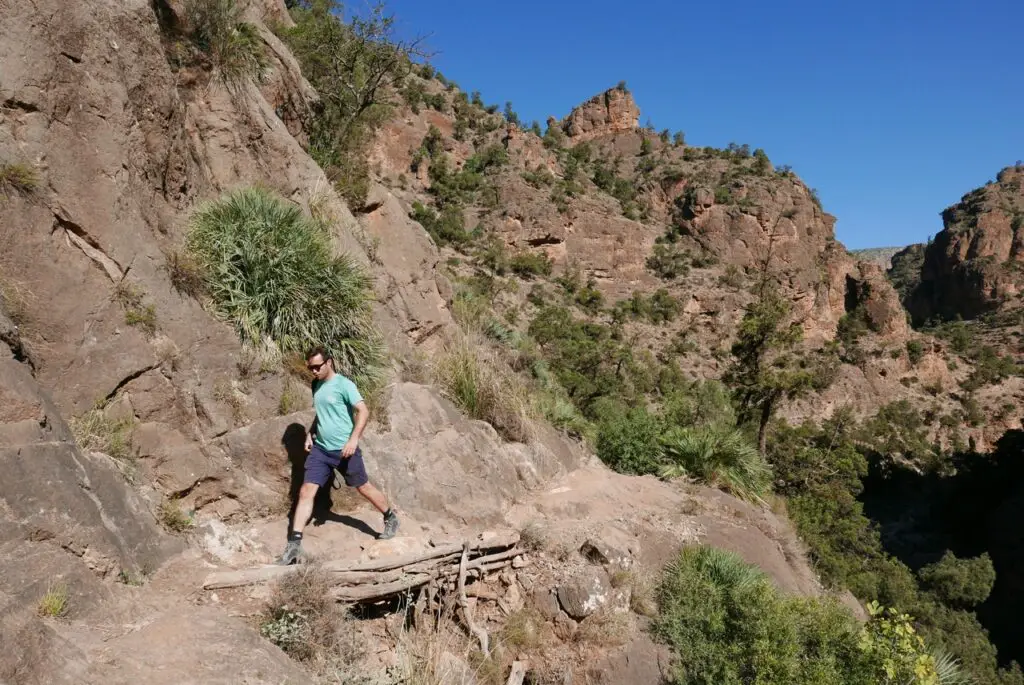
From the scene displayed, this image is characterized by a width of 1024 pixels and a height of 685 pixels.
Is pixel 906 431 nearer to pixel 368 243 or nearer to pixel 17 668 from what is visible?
pixel 368 243

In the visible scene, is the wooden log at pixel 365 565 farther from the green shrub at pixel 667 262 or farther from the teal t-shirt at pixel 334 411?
the green shrub at pixel 667 262

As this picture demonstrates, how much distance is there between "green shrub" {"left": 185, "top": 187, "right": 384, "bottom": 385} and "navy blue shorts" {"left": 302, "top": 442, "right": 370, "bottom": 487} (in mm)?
1402

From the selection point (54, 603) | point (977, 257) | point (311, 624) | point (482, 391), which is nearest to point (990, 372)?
point (977, 257)

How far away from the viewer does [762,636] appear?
5594 millimetres

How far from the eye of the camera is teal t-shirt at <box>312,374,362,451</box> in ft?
15.8

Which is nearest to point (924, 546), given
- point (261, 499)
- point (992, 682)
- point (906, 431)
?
point (906, 431)

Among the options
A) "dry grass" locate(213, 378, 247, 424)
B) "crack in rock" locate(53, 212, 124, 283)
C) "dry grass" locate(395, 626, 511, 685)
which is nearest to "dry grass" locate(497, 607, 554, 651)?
"dry grass" locate(395, 626, 511, 685)

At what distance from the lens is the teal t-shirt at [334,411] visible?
480 centimetres

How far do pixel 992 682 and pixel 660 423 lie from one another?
18.7m

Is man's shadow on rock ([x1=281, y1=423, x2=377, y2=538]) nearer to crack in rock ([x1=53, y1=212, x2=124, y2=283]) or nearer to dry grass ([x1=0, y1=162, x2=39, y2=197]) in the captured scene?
crack in rock ([x1=53, y1=212, x2=124, y2=283])

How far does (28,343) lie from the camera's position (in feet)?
14.0

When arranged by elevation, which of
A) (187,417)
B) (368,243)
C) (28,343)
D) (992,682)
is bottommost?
(992,682)

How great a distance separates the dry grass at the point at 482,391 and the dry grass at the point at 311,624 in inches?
142

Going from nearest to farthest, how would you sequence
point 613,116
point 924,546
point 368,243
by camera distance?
1. point 368,243
2. point 924,546
3. point 613,116
